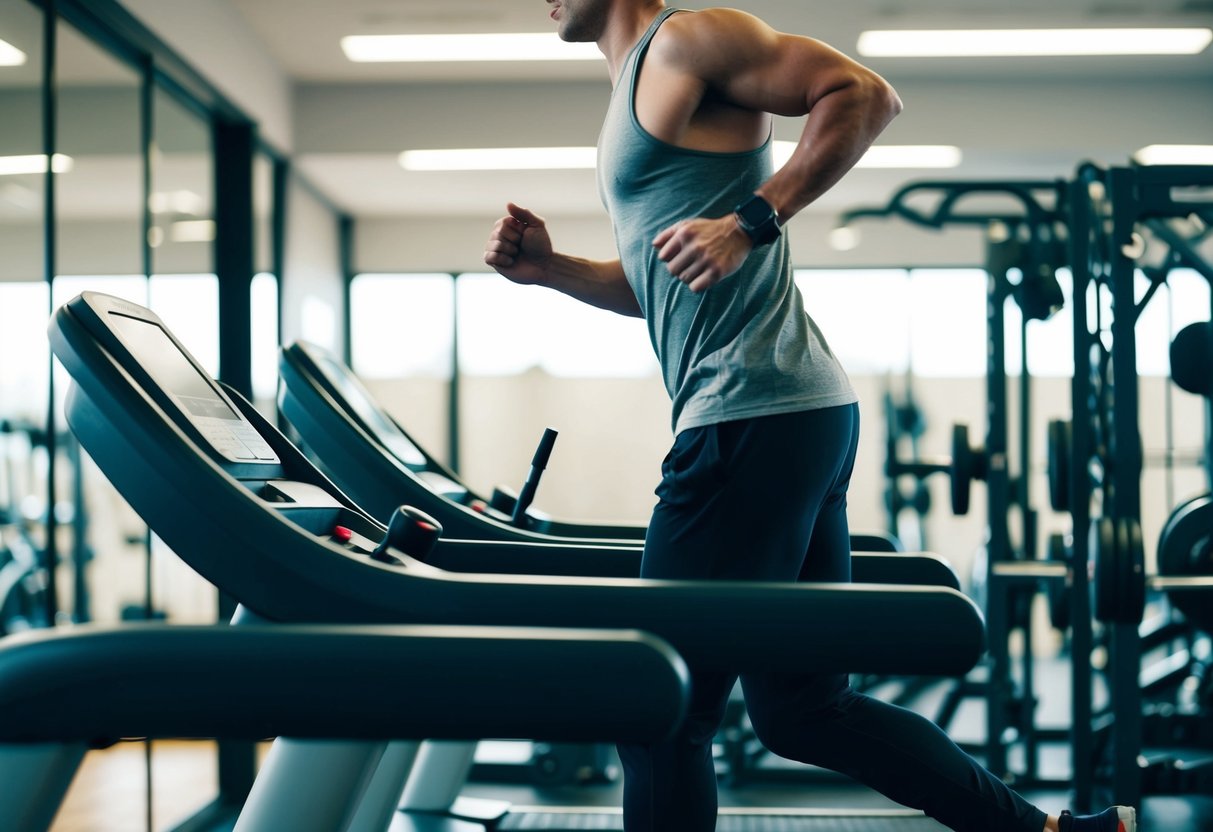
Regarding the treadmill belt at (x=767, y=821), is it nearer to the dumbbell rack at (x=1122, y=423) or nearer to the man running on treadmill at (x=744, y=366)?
the dumbbell rack at (x=1122, y=423)

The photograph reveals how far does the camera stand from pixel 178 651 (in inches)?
30.5

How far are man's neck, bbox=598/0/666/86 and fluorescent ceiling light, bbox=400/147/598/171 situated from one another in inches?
124

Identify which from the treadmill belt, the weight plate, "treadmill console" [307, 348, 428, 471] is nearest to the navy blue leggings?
"treadmill console" [307, 348, 428, 471]

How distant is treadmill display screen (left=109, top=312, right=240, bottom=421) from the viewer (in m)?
1.11

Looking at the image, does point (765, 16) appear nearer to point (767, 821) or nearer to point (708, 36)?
point (767, 821)

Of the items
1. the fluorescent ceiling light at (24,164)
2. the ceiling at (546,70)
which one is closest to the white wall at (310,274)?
the ceiling at (546,70)

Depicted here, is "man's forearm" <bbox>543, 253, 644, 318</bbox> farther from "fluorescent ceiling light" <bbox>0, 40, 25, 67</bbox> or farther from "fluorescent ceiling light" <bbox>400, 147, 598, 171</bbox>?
"fluorescent ceiling light" <bbox>400, 147, 598, 171</bbox>

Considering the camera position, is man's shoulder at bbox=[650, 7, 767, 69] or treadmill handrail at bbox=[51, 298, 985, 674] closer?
treadmill handrail at bbox=[51, 298, 985, 674]

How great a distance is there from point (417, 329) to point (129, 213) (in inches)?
121

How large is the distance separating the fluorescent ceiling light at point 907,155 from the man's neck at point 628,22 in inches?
123

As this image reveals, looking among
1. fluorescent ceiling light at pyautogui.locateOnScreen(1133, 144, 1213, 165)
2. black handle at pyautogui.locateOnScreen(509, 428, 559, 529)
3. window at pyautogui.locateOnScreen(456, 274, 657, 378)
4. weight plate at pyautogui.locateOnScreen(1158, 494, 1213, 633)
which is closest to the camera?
black handle at pyautogui.locateOnScreen(509, 428, 559, 529)

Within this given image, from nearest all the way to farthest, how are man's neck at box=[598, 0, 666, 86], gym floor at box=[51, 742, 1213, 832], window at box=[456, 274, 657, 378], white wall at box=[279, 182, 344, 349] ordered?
→ man's neck at box=[598, 0, 666, 86]
gym floor at box=[51, 742, 1213, 832]
white wall at box=[279, 182, 344, 349]
window at box=[456, 274, 657, 378]

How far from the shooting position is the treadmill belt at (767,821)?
94.7 inches

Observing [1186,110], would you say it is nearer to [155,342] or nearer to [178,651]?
[155,342]
